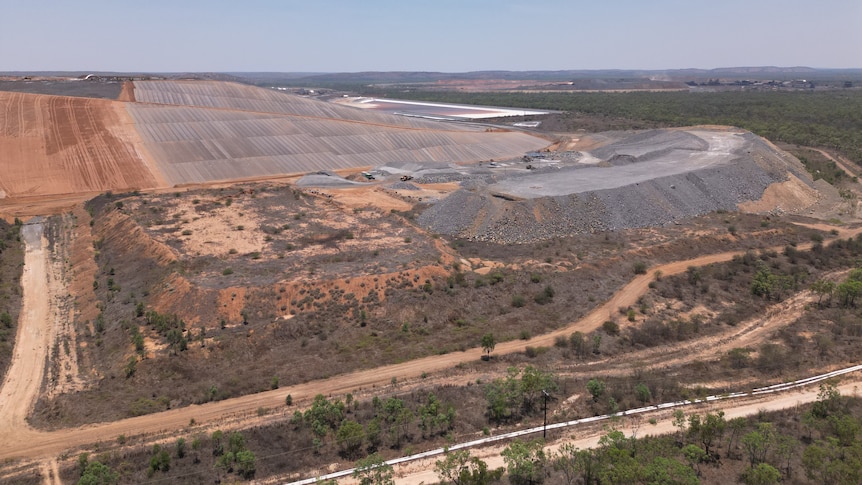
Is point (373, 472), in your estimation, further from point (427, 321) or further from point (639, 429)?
point (427, 321)

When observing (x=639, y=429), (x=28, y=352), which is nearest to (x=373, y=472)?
(x=639, y=429)

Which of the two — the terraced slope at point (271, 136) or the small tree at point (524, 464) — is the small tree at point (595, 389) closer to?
the small tree at point (524, 464)

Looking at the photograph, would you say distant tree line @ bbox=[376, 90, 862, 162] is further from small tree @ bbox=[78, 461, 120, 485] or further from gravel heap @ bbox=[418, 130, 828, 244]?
small tree @ bbox=[78, 461, 120, 485]

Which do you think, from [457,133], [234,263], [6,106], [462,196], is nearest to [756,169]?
[462,196]

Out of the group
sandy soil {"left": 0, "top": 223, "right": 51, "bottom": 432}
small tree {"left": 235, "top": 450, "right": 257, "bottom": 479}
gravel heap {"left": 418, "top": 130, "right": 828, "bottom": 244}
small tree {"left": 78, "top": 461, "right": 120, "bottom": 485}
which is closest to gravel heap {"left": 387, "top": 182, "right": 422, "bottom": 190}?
gravel heap {"left": 418, "top": 130, "right": 828, "bottom": 244}

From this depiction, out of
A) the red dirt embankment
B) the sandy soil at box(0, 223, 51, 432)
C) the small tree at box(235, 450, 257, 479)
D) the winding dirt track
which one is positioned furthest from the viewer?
the red dirt embankment

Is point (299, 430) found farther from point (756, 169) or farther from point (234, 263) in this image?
point (756, 169)
